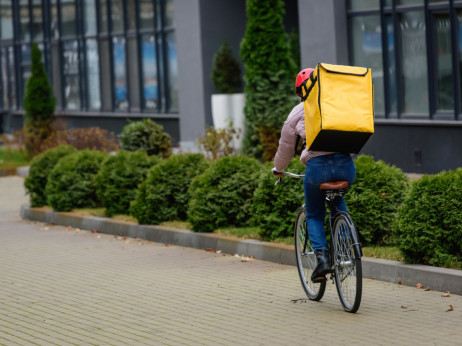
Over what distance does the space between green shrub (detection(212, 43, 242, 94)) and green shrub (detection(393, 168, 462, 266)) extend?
14696 mm

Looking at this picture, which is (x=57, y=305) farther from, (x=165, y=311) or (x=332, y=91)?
(x=332, y=91)

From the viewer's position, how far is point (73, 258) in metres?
11.5

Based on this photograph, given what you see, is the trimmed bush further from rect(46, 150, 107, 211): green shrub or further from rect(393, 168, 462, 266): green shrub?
rect(393, 168, 462, 266): green shrub

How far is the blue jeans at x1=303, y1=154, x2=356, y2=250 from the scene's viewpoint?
25.2 feet

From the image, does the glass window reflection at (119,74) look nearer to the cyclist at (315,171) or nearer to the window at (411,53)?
the window at (411,53)

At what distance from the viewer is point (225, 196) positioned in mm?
11711

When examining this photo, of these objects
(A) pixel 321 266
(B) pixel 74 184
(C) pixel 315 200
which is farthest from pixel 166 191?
(A) pixel 321 266

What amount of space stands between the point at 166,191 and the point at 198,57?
11866mm

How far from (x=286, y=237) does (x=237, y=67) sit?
13316 millimetres

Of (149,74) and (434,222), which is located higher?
(149,74)

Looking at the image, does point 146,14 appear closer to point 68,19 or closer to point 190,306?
point 68,19

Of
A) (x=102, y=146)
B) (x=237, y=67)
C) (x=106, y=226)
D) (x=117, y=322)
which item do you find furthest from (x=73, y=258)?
(x=237, y=67)

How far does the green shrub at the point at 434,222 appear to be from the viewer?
847 cm

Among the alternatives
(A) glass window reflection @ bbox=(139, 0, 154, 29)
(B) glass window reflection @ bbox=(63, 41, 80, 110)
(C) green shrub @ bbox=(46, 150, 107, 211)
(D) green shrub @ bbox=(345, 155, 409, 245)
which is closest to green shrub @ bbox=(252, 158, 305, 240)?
(D) green shrub @ bbox=(345, 155, 409, 245)
